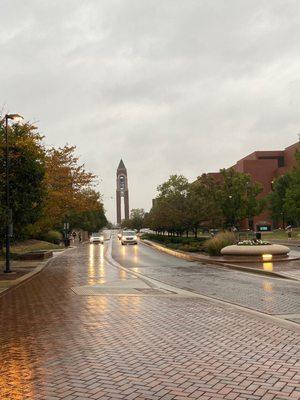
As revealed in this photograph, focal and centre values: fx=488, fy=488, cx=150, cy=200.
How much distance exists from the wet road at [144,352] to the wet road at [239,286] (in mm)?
1026

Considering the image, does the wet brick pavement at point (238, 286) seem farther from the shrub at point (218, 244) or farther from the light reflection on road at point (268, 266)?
the shrub at point (218, 244)

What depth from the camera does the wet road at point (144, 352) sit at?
5.66 metres

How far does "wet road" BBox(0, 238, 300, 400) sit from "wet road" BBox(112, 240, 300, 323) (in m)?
1.03

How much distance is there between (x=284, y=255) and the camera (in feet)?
83.2

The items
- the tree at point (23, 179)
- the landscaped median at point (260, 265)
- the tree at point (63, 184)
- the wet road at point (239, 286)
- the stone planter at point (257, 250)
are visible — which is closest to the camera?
the wet road at point (239, 286)

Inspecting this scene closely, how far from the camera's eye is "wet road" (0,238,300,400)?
566 centimetres

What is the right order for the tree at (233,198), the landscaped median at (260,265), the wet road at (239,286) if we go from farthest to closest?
the tree at (233,198) < the landscaped median at (260,265) < the wet road at (239,286)

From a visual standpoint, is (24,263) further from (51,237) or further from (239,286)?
(51,237)

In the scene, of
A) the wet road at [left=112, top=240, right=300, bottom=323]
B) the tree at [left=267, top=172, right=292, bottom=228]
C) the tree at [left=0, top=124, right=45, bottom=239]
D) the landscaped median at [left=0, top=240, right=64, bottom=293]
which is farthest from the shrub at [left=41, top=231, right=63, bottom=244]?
the tree at [left=267, top=172, right=292, bottom=228]

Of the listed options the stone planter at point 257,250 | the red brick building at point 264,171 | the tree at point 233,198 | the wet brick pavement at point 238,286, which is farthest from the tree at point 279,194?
the wet brick pavement at point 238,286

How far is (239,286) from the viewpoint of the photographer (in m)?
16.0

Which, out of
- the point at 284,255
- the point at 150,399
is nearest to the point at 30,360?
the point at 150,399

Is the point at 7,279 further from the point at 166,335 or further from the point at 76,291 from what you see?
the point at 166,335

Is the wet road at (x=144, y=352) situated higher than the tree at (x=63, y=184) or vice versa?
the tree at (x=63, y=184)
